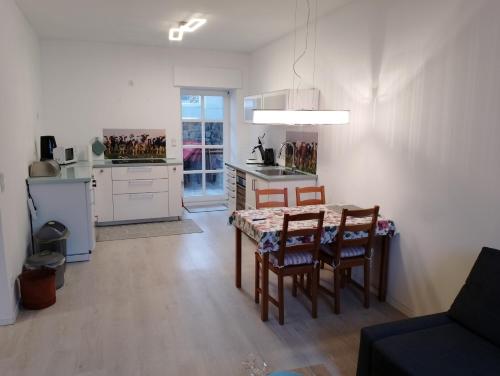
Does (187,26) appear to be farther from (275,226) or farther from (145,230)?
(275,226)

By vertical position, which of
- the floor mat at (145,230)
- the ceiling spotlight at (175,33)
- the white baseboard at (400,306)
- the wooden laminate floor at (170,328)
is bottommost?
the wooden laminate floor at (170,328)

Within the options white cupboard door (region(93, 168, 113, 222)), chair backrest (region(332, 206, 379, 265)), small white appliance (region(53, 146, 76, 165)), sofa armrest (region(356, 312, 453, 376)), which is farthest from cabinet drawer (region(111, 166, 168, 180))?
sofa armrest (region(356, 312, 453, 376))

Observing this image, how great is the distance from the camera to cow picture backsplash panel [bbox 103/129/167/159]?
6.08 m

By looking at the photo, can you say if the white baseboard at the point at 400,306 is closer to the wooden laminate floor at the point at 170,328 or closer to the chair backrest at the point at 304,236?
the wooden laminate floor at the point at 170,328

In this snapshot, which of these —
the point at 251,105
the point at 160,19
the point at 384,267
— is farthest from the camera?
the point at 251,105

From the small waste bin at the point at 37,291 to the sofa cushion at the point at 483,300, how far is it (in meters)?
2.97

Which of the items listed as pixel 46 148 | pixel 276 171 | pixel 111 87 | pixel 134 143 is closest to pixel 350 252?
pixel 276 171

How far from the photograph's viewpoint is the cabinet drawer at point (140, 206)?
5.74 meters

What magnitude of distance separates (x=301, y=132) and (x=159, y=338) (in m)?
3.04

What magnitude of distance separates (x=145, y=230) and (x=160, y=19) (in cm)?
274

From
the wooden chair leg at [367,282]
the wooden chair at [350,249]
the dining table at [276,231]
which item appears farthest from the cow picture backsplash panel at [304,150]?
the wooden chair leg at [367,282]

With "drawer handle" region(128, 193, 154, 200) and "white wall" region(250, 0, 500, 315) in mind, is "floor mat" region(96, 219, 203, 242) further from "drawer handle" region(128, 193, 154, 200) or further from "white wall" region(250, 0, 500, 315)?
"white wall" region(250, 0, 500, 315)

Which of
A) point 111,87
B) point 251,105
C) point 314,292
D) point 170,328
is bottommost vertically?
point 170,328

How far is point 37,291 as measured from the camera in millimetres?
3207
